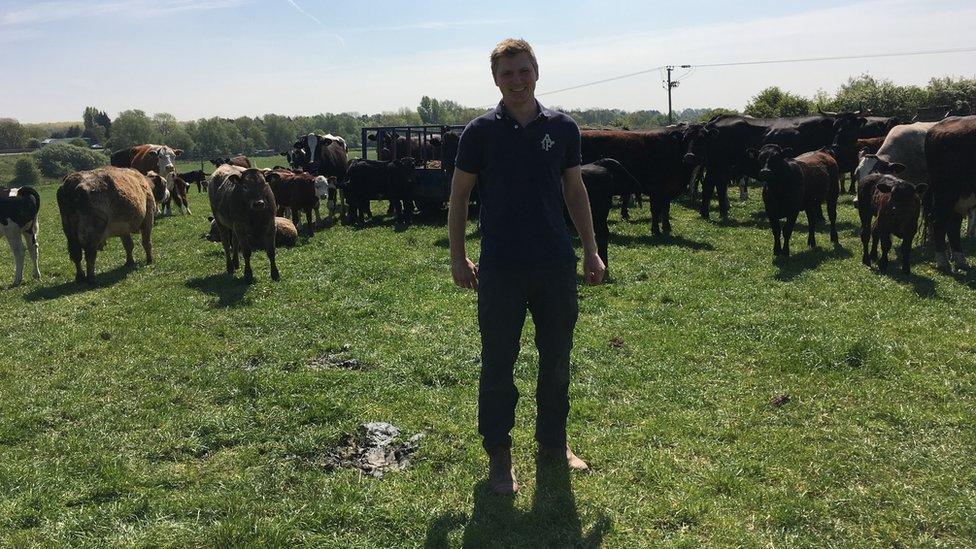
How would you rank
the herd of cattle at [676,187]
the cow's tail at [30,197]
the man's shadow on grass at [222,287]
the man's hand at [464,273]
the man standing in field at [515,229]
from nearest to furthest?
the man standing in field at [515,229] → the man's hand at [464,273] → the man's shadow on grass at [222,287] → the herd of cattle at [676,187] → the cow's tail at [30,197]

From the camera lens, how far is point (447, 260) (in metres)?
11.3

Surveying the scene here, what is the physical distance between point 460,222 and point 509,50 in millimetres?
1043

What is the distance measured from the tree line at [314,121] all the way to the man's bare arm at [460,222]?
24.1 metres

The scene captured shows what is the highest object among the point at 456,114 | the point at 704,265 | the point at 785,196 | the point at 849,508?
the point at 456,114

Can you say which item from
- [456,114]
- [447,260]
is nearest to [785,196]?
[447,260]

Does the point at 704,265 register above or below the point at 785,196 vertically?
below

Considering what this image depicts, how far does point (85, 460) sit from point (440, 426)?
261 centimetres

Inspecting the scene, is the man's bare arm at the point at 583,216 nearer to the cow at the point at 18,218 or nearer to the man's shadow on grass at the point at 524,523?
the man's shadow on grass at the point at 524,523

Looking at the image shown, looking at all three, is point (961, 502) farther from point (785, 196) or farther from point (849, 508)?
point (785, 196)

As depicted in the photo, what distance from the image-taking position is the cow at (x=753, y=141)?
1550 cm

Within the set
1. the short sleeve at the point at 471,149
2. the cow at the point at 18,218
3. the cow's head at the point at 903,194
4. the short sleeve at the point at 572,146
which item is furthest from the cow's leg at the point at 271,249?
the cow's head at the point at 903,194

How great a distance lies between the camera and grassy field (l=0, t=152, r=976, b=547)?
3707 mm

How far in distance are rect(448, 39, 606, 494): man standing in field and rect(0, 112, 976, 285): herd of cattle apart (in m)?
5.99

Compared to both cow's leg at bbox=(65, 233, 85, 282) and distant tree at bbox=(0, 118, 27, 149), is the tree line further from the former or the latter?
cow's leg at bbox=(65, 233, 85, 282)
